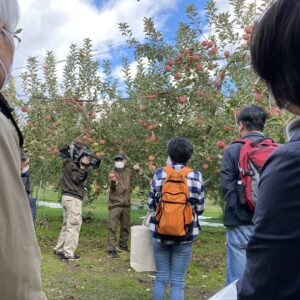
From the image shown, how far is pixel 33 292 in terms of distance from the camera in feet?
3.69

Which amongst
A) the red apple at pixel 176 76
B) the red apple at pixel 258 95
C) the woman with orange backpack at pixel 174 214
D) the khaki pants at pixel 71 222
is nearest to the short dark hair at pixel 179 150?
the woman with orange backpack at pixel 174 214

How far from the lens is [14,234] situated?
3.52 feet

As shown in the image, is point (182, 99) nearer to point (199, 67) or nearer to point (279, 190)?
point (199, 67)

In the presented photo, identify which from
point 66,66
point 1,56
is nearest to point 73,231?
point 66,66

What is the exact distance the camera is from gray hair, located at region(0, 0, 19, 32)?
4.07ft

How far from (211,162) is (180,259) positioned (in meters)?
3.52

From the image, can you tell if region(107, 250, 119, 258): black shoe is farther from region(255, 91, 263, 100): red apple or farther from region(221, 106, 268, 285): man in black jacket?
region(221, 106, 268, 285): man in black jacket

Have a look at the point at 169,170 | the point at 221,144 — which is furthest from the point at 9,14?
the point at 221,144

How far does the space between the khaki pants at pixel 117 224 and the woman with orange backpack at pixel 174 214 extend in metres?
3.58

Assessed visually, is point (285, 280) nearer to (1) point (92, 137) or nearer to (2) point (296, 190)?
(2) point (296, 190)

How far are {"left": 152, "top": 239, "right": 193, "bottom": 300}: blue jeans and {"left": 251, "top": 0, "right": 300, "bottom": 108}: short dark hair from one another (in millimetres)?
3097

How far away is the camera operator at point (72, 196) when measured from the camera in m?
6.96

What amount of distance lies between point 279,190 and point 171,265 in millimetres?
3343

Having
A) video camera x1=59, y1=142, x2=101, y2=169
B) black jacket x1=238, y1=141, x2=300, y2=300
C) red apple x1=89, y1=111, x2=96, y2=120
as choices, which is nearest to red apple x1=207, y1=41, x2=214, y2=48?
video camera x1=59, y1=142, x2=101, y2=169
